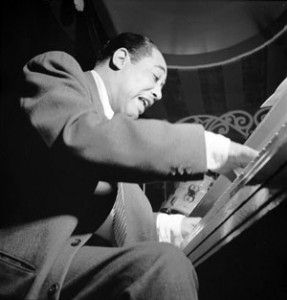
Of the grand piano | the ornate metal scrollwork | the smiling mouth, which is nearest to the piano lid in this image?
the grand piano

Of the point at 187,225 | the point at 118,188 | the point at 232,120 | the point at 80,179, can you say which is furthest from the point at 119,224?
the point at 232,120

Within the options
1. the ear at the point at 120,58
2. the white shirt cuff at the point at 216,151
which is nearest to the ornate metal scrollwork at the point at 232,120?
the ear at the point at 120,58

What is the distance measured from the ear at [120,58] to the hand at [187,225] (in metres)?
0.48

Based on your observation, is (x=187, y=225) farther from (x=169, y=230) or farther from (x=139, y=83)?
(x=139, y=83)

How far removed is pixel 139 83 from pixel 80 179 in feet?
1.35

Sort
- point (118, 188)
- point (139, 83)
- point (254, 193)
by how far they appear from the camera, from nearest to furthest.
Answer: point (254, 193) → point (118, 188) → point (139, 83)

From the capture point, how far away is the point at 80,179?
640 mm

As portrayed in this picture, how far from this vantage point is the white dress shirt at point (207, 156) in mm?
602

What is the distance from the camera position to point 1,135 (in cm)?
76

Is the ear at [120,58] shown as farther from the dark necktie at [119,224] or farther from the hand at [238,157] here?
the hand at [238,157]

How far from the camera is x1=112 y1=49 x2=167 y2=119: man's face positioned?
3.11 ft

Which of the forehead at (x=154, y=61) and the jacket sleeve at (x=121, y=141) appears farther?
the forehead at (x=154, y=61)

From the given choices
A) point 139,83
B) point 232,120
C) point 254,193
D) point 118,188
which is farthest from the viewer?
point 232,120

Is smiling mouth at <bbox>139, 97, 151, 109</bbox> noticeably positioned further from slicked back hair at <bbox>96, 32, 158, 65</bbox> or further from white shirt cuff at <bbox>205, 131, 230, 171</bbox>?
white shirt cuff at <bbox>205, 131, 230, 171</bbox>
